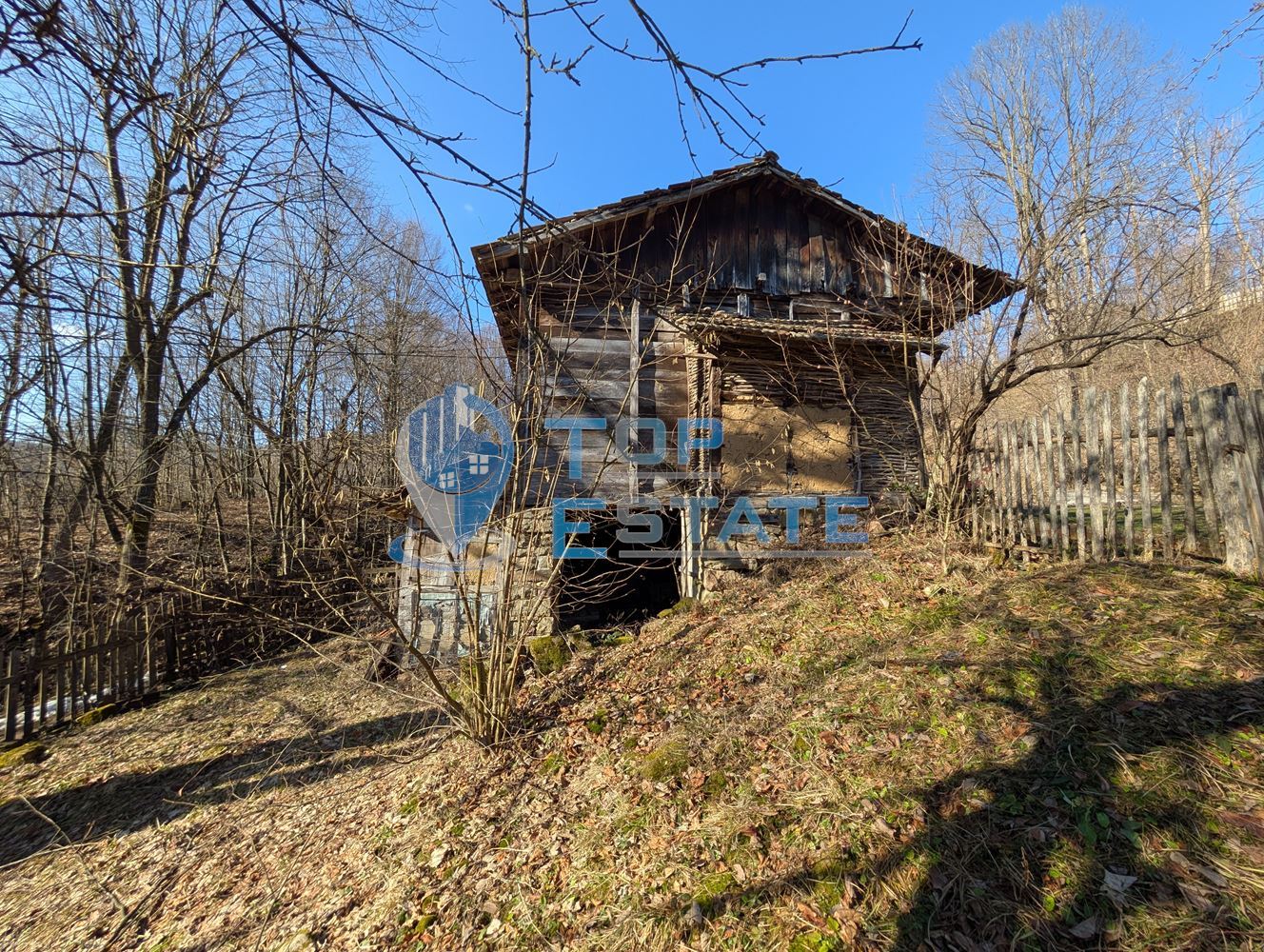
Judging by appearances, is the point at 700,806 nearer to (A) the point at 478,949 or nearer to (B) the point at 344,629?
(A) the point at 478,949

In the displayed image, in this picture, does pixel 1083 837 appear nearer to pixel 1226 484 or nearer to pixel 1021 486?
pixel 1226 484

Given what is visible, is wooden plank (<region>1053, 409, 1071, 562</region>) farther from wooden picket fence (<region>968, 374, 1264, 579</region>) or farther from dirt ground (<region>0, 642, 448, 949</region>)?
dirt ground (<region>0, 642, 448, 949</region>)

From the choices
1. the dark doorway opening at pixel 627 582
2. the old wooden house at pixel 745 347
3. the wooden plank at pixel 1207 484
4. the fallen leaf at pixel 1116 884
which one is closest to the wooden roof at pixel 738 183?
the old wooden house at pixel 745 347

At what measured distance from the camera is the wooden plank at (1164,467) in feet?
16.0

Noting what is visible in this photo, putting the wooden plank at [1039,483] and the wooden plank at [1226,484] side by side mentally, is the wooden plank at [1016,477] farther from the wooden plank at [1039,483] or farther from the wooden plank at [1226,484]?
the wooden plank at [1226,484]

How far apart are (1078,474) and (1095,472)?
0.66 feet

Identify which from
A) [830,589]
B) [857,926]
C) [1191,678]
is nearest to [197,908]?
[857,926]

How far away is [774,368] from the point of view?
8.40 meters

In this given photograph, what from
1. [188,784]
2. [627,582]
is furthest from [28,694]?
[627,582]

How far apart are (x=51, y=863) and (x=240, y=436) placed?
8398mm

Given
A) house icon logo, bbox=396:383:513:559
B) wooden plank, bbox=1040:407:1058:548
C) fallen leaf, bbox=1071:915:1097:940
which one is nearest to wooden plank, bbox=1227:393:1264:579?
wooden plank, bbox=1040:407:1058:548

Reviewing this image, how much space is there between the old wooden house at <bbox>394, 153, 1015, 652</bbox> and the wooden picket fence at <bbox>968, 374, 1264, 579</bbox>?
5.02 ft

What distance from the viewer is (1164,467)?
4.96 metres

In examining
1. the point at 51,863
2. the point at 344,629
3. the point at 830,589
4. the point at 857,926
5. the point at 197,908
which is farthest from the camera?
the point at 344,629
